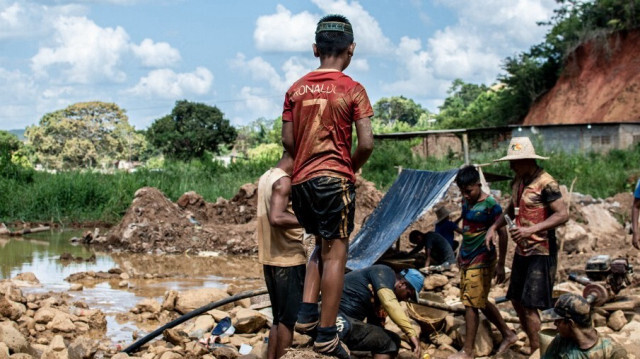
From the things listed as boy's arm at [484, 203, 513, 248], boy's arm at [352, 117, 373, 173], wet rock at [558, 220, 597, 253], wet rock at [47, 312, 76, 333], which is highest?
Answer: boy's arm at [352, 117, 373, 173]

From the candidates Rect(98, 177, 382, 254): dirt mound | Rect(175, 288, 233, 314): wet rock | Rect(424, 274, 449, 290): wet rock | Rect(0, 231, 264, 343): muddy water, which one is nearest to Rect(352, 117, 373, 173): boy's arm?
Rect(0, 231, 264, 343): muddy water

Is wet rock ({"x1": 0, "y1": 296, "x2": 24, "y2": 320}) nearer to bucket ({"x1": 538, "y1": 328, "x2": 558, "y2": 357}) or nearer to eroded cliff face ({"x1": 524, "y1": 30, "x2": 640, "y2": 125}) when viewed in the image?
bucket ({"x1": 538, "y1": 328, "x2": 558, "y2": 357})

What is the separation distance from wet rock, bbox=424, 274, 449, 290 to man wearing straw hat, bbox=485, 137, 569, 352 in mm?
3464

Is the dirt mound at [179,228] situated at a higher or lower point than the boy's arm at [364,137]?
lower

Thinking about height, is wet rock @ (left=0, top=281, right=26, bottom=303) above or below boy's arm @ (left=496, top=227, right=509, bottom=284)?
below

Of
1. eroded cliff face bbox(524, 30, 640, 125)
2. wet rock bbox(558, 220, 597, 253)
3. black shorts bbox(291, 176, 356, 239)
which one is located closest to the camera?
black shorts bbox(291, 176, 356, 239)

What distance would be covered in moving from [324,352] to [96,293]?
7.02m

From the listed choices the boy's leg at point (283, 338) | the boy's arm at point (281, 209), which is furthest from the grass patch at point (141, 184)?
the boy's arm at point (281, 209)

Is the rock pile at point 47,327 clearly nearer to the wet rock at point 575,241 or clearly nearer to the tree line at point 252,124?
the wet rock at point 575,241

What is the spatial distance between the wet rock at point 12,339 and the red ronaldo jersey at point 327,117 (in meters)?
3.62

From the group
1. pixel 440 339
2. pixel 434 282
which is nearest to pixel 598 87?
pixel 434 282

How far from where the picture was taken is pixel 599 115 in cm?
3316

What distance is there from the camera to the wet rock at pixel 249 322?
663 cm

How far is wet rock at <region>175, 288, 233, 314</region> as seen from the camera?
27.8ft
